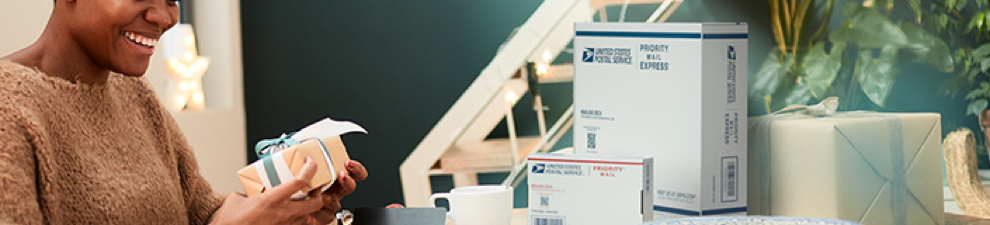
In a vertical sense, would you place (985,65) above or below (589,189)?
above

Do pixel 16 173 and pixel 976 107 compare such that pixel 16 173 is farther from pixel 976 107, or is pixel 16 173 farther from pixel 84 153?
pixel 976 107

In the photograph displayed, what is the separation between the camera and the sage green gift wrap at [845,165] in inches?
56.1

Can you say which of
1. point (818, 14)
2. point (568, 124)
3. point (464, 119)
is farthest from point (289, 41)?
point (818, 14)

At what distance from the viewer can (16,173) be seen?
106 centimetres

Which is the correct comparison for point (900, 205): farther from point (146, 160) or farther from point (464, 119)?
point (464, 119)

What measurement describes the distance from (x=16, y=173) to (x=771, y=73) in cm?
274

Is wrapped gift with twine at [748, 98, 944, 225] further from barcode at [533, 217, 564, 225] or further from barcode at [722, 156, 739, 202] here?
barcode at [533, 217, 564, 225]

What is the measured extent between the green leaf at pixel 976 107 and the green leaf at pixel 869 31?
1.29 ft

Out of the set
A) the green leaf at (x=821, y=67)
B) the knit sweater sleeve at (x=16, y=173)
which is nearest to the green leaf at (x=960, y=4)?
the green leaf at (x=821, y=67)

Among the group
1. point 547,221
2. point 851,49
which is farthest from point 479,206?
point 851,49

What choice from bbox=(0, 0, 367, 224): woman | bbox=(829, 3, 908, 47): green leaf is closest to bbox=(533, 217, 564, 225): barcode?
bbox=(0, 0, 367, 224): woman

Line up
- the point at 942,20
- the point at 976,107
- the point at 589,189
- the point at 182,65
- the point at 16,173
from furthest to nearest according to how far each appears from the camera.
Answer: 1. the point at 182,65
2. the point at 942,20
3. the point at 976,107
4. the point at 589,189
5. the point at 16,173

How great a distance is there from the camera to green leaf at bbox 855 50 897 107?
3078mm

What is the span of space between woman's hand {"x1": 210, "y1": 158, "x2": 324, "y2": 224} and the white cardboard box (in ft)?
0.97
